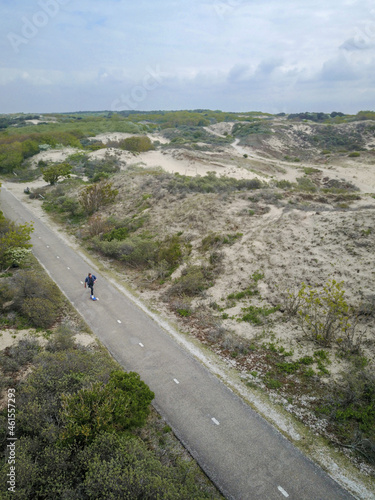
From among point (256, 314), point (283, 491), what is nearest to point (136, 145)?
point (256, 314)

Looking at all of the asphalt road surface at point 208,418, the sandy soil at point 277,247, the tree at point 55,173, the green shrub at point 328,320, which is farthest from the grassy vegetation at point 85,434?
the tree at point 55,173

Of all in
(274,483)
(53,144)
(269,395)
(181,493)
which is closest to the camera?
(181,493)

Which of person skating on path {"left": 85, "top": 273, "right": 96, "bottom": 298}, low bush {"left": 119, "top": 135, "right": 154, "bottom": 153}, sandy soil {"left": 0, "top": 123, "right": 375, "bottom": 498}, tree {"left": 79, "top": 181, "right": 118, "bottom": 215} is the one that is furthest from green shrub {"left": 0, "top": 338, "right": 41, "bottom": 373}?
low bush {"left": 119, "top": 135, "right": 154, "bottom": 153}

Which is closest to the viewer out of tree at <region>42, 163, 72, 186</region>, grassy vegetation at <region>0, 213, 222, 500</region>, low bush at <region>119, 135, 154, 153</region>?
grassy vegetation at <region>0, 213, 222, 500</region>

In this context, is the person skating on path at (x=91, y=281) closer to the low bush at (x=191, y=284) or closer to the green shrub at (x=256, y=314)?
the low bush at (x=191, y=284)

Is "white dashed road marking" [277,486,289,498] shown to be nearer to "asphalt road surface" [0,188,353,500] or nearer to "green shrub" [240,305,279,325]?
"asphalt road surface" [0,188,353,500]

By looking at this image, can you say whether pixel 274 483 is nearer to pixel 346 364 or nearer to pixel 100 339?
pixel 346 364

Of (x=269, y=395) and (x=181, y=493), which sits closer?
(x=181, y=493)

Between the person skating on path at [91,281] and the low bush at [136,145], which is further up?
the low bush at [136,145]

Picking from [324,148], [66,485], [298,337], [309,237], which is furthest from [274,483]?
[324,148]
